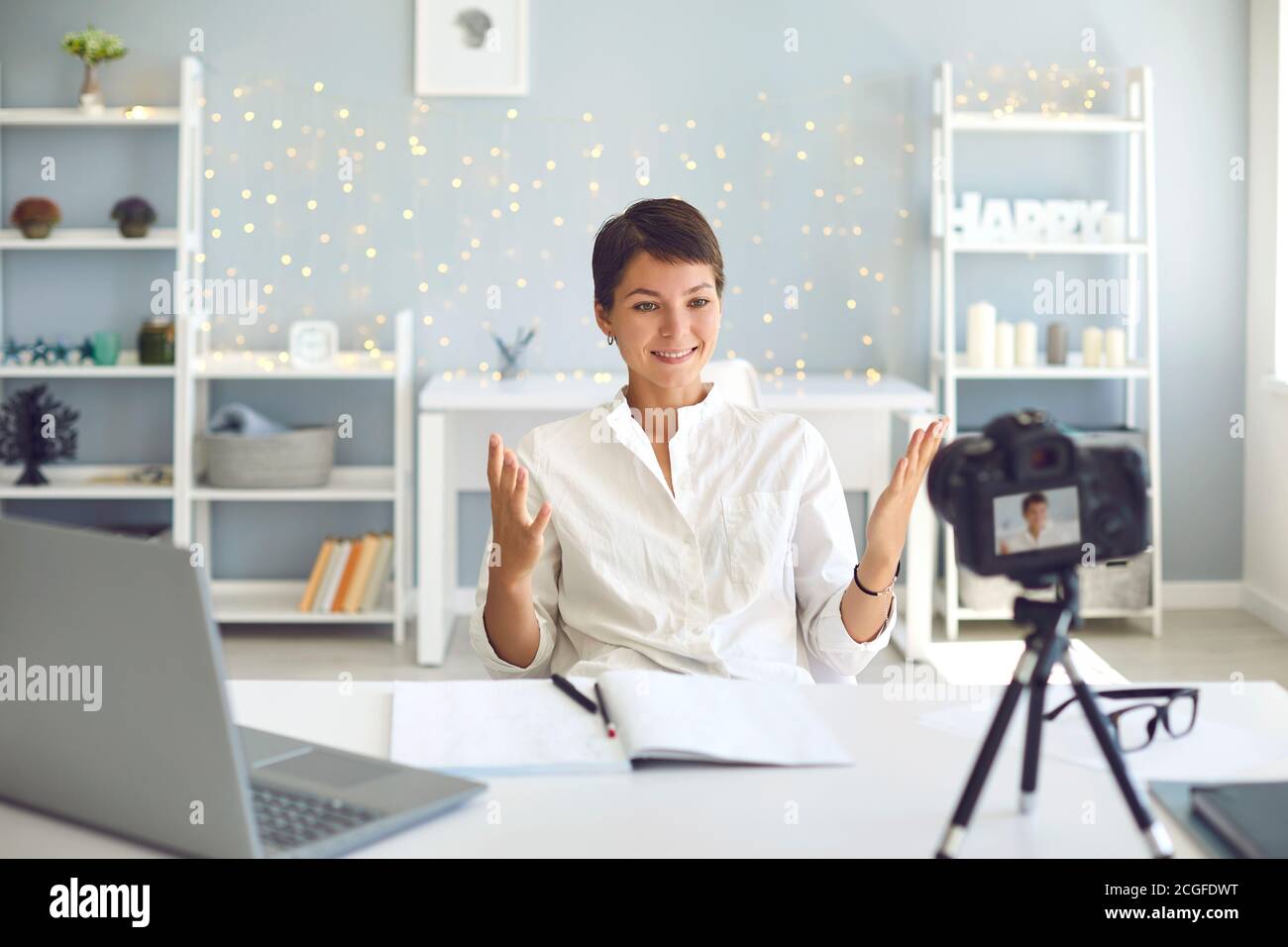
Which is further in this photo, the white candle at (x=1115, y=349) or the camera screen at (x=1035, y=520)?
the white candle at (x=1115, y=349)

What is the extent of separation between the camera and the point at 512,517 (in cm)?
139

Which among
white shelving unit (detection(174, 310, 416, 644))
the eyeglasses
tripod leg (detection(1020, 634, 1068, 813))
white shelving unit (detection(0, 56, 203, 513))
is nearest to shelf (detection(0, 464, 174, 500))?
white shelving unit (detection(0, 56, 203, 513))

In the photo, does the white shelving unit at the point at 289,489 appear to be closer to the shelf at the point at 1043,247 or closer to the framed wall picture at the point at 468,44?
the framed wall picture at the point at 468,44

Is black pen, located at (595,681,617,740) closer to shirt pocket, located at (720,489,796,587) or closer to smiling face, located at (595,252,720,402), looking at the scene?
shirt pocket, located at (720,489,796,587)

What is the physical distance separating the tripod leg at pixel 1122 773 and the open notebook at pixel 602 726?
0.28m

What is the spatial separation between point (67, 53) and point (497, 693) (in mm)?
3359

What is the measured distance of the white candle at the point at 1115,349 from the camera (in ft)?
12.7

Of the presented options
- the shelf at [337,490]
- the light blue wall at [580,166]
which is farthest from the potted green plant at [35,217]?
the shelf at [337,490]

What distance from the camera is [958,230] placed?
392 cm

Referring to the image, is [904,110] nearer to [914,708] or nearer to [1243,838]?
[914,708]

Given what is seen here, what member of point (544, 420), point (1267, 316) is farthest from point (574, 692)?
point (1267, 316)
